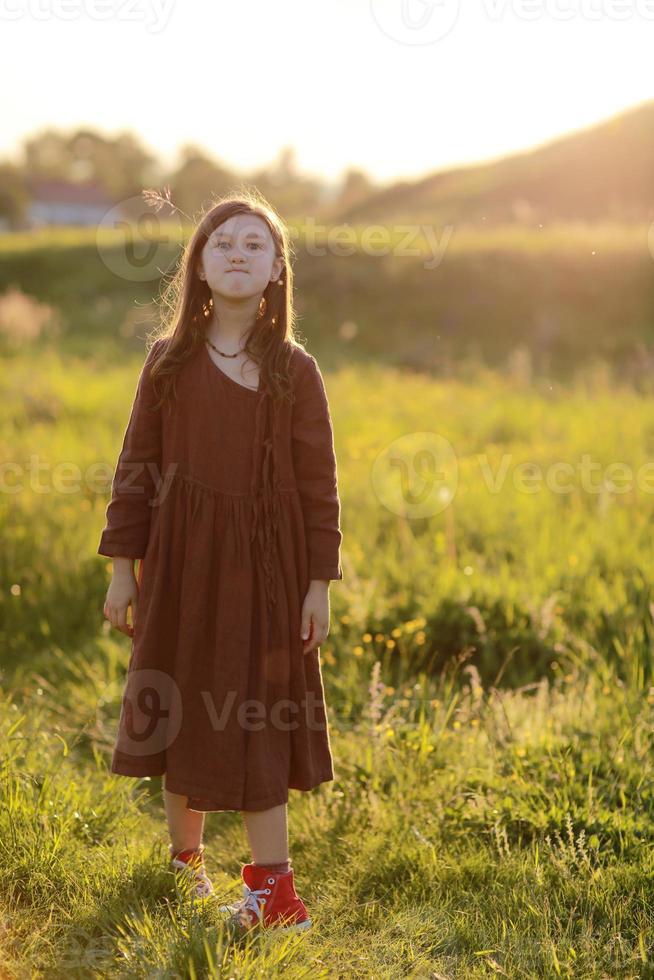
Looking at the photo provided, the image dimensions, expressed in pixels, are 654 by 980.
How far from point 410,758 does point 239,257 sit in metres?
1.66

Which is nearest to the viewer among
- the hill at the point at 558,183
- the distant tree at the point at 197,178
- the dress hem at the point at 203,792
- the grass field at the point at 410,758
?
the grass field at the point at 410,758

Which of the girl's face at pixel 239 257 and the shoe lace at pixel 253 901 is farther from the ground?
the girl's face at pixel 239 257

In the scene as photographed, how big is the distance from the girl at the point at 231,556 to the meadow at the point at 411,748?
0.28 metres

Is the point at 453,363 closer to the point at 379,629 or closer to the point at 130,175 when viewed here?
the point at 379,629

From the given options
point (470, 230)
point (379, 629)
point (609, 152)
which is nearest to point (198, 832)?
point (379, 629)

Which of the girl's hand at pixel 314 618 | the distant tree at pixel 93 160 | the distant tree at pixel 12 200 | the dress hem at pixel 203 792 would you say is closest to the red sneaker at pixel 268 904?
the dress hem at pixel 203 792

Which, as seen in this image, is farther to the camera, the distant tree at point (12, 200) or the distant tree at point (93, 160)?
the distant tree at point (93, 160)

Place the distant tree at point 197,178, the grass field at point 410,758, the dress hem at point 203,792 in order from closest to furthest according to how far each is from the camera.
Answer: the grass field at point 410,758, the dress hem at point 203,792, the distant tree at point 197,178

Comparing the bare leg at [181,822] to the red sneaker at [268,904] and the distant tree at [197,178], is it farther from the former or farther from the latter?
the distant tree at [197,178]

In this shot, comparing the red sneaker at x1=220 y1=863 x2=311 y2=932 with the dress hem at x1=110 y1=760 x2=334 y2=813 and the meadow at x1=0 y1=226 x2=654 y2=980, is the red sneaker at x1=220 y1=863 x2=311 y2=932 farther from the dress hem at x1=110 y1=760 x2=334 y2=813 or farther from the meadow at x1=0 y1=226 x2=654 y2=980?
the dress hem at x1=110 y1=760 x2=334 y2=813

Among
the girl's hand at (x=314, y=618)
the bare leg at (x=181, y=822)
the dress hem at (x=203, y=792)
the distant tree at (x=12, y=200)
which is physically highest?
the distant tree at (x=12, y=200)

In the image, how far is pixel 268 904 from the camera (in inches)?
96.7

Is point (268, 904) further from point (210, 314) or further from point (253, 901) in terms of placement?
point (210, 314)

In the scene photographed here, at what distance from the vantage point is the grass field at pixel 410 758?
2.34 meters
